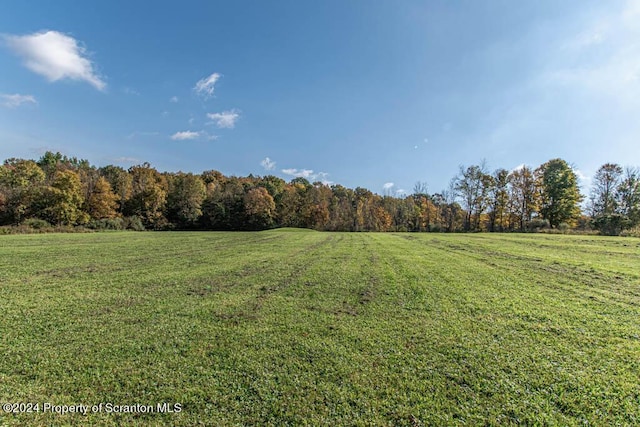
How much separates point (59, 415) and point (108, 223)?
45.5 m

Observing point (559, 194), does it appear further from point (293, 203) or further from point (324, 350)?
point (324, 350)

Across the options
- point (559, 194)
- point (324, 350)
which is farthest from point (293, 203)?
point (324, 350)

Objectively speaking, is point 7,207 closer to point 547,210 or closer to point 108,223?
point 108,223

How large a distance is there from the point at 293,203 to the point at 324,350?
174 ft

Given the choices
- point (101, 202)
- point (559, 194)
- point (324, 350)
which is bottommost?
point (324, 350)

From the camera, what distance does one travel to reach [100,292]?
6.45 meters

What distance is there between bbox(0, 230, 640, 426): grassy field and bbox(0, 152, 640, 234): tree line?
35.0 m

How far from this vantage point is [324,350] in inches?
150

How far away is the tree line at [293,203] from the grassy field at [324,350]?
35.0 metres

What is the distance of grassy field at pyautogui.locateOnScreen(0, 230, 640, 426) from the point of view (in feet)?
8.88

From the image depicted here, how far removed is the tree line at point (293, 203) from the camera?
1458 inches

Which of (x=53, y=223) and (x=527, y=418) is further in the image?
(x=53, y=223)

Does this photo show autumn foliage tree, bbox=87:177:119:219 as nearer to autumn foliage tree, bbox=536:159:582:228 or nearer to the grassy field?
the grassy field

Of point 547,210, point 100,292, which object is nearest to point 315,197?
point 547,210
